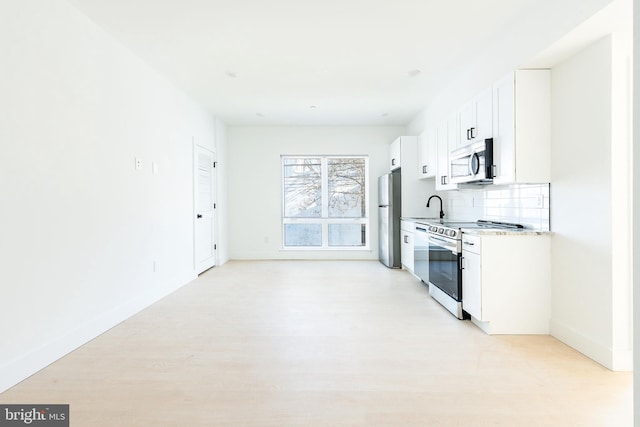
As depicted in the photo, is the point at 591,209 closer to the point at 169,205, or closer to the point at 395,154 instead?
the point at 395,154

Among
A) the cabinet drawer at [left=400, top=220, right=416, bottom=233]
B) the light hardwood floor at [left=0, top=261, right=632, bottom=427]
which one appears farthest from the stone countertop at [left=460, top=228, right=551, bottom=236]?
the cabinet drawer at [left=400, top=220, right=416, bottom=233]

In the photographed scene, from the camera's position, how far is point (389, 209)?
6031 millimetres

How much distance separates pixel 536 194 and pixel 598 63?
3.60 feet

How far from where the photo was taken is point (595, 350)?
249cm

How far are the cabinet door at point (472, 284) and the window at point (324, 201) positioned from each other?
150 inches

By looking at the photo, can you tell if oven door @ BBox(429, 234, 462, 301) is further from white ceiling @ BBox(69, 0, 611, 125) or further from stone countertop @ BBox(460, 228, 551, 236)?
white ceiling @ BBox(69, 0, 611, 125)

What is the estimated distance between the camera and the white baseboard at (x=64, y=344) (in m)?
2.17

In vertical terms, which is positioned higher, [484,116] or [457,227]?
[484,116]

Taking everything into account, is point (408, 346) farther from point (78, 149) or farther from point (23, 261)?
point (78, 149)

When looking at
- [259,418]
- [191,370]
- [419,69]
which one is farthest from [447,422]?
[419,69]

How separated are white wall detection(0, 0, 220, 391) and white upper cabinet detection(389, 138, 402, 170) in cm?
370

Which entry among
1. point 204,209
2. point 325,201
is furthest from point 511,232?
point 204,209

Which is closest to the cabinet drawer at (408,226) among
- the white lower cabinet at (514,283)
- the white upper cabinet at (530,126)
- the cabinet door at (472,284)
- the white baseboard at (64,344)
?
the cabinet door at (472,284)

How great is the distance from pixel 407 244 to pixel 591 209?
3.02 meters
